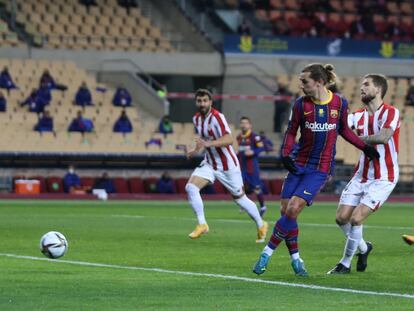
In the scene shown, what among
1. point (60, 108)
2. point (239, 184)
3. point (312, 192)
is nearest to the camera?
point (312, 192)

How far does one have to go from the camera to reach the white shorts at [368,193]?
14.6 meters

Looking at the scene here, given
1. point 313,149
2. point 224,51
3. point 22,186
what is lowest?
point 22,186

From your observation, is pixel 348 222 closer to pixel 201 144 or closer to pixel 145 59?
pixel 201 144

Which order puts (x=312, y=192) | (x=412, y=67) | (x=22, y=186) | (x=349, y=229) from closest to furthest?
(x=312, y=192) < (x=349, y=229) < (x=22, y=186) < (x=412, y=67)

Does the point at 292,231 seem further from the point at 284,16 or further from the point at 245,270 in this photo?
the point at 284,16

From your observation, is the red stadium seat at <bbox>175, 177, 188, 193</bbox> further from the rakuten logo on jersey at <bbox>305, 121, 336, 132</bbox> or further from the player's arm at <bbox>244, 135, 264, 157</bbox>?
the rakuten logo on jersey at <bbox>305, 121, 336, 132</bbox>

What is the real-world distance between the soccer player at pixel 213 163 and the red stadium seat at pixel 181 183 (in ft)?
64.7

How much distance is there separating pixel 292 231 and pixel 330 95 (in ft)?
5.10

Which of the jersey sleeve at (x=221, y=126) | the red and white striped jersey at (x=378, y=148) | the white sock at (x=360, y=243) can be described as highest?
the red and white striped jersey at (x=378, y=148)

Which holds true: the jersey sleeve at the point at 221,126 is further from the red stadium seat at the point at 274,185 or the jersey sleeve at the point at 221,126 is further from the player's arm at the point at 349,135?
the red stadium seat at the point at 274,185

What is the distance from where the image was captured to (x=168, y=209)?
32.2 m

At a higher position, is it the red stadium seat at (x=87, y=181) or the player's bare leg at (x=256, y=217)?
the player's bare leg at (x=256, y=217)

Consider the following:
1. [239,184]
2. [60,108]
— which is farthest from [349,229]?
[60,108]

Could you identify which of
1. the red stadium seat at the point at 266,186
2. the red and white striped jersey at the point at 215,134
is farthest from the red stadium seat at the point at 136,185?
the red and white striped jersey at the point at 215,134
